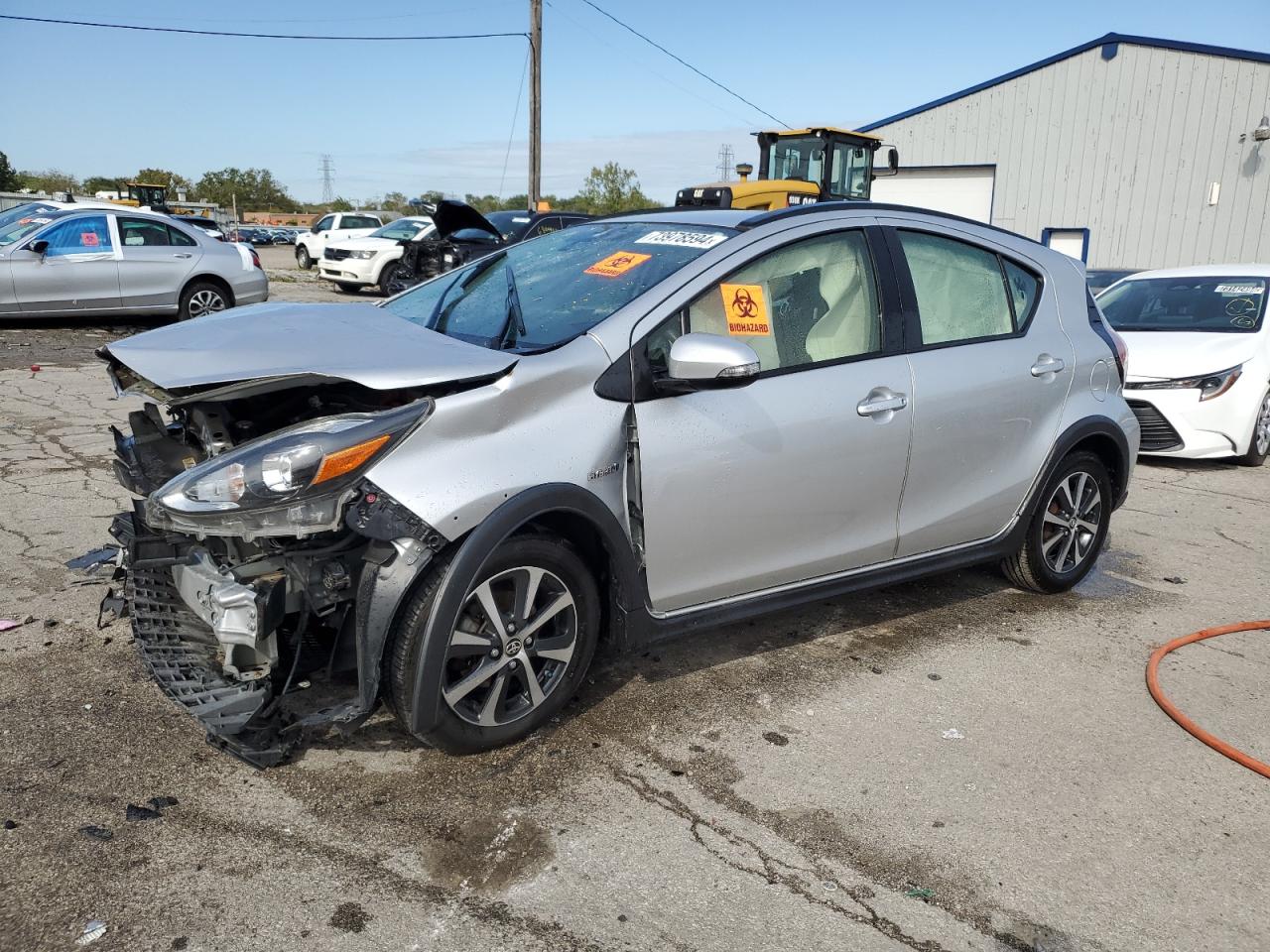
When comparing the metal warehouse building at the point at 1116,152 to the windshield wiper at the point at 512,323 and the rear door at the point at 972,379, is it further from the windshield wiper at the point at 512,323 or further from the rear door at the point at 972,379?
the windshield wiper at the point at 512,323

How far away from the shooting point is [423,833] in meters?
2.81

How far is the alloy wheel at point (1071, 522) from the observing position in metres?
4.79

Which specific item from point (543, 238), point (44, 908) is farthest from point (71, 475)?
point (44, 908)

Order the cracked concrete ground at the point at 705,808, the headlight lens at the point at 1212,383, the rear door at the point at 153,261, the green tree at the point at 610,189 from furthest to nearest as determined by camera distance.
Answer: the green tree at the point at 610,189, the rear door at the point at 153,261, the headlight lens at the point at 1212,383, the cracked concrete ground at the point at 705,808

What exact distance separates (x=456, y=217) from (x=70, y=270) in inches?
195

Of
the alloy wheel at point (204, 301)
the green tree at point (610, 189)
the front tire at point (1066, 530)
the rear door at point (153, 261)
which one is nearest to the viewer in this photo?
the front tire at point (1066, 530)

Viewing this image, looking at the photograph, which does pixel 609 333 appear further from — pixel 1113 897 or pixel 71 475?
pixel 71 475

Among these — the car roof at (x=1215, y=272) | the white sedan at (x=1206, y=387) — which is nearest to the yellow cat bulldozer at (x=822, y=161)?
the car roof at (x=1215, y=272)

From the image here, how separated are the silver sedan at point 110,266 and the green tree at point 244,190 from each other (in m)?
85.7

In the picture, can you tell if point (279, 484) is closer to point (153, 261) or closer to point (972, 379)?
point (972, 379)

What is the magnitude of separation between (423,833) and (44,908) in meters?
0.92

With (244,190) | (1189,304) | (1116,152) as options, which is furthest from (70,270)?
(244,190)

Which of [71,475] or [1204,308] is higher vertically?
[1204,308]

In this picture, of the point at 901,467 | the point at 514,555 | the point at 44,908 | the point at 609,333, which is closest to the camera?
the point at 44,908
